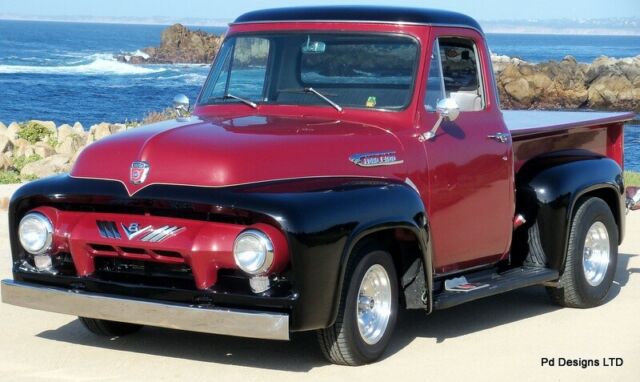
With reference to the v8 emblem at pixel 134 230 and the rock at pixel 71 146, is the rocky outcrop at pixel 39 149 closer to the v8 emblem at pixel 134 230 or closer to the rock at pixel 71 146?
the rock at pixel 71 146

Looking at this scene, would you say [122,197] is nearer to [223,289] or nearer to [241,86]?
[223,289]

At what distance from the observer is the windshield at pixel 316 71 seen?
24.0 feet

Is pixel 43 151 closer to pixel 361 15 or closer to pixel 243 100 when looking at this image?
pixel 243 100

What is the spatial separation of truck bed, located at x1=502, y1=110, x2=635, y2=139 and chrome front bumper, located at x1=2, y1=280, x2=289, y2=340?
2.77 m

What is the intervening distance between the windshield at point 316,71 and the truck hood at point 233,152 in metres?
0.44

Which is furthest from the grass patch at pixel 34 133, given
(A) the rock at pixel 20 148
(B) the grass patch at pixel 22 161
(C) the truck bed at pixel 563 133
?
(C) the truck bed at pixel 563 133

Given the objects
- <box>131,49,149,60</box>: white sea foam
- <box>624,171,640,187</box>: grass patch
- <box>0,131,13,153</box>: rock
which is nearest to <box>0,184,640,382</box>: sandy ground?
<box>624,171,640,187</box>: grass patch

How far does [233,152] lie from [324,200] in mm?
539

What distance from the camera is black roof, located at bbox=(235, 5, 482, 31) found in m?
7.38

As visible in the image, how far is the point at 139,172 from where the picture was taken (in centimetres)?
624

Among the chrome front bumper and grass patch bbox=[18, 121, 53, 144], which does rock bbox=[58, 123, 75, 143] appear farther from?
the chrome front bumper

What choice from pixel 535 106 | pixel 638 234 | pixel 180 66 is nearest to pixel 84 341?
pixel 638 234

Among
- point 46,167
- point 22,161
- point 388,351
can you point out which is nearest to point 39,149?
point 22,161

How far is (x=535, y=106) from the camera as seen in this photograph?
5134cm
